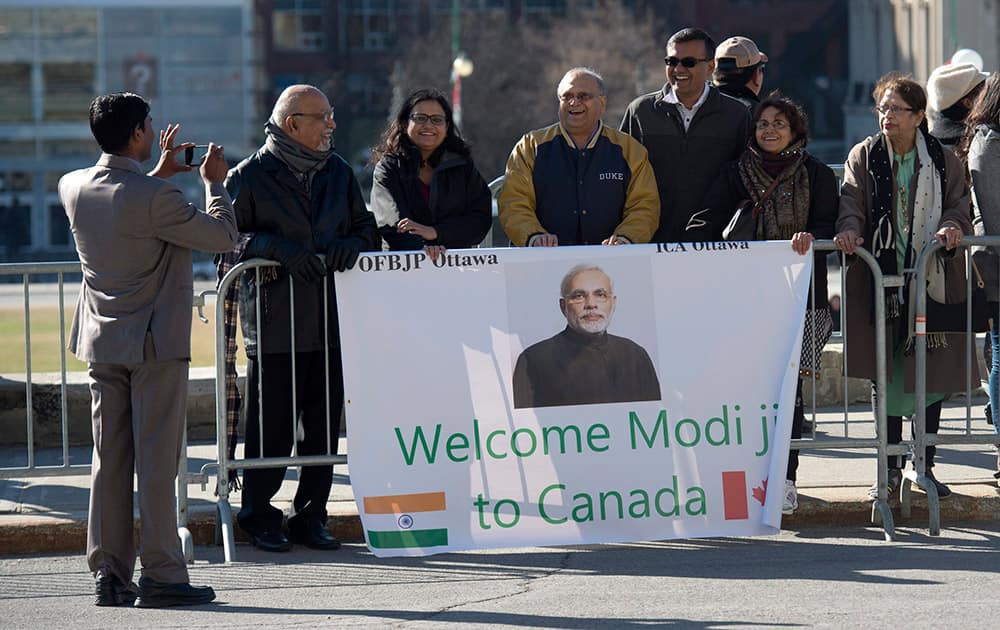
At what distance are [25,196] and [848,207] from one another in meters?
68.0

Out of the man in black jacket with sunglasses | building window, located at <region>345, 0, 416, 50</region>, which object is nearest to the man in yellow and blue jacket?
the man in black jacket with sunglasses

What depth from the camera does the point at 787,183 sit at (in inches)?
320

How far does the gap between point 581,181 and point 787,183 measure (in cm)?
103

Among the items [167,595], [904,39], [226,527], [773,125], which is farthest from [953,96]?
[904,39]

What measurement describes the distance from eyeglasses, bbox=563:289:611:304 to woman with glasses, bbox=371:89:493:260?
0.65 meters

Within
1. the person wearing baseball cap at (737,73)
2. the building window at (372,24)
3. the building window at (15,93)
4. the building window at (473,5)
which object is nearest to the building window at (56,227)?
the building window at (15,93)

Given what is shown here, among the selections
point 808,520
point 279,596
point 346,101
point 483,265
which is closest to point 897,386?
point 808,520

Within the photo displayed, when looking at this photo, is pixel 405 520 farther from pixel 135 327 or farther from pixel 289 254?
pixel 135 327

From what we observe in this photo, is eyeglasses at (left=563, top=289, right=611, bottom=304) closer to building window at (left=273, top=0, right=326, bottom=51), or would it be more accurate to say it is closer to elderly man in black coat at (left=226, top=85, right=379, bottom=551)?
→ elderly man in black coat at (left=226, top=85, right=379, bottom=551)

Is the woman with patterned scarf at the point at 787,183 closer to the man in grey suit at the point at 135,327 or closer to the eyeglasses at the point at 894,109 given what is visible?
the eyeglasses at the point at 894,109

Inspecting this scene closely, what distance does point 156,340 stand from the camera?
664cm

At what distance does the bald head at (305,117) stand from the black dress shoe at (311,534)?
180 centimetres

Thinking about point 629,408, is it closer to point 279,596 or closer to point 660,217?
point 660,217

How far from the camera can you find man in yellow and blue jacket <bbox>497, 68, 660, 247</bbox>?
26.8 feet
